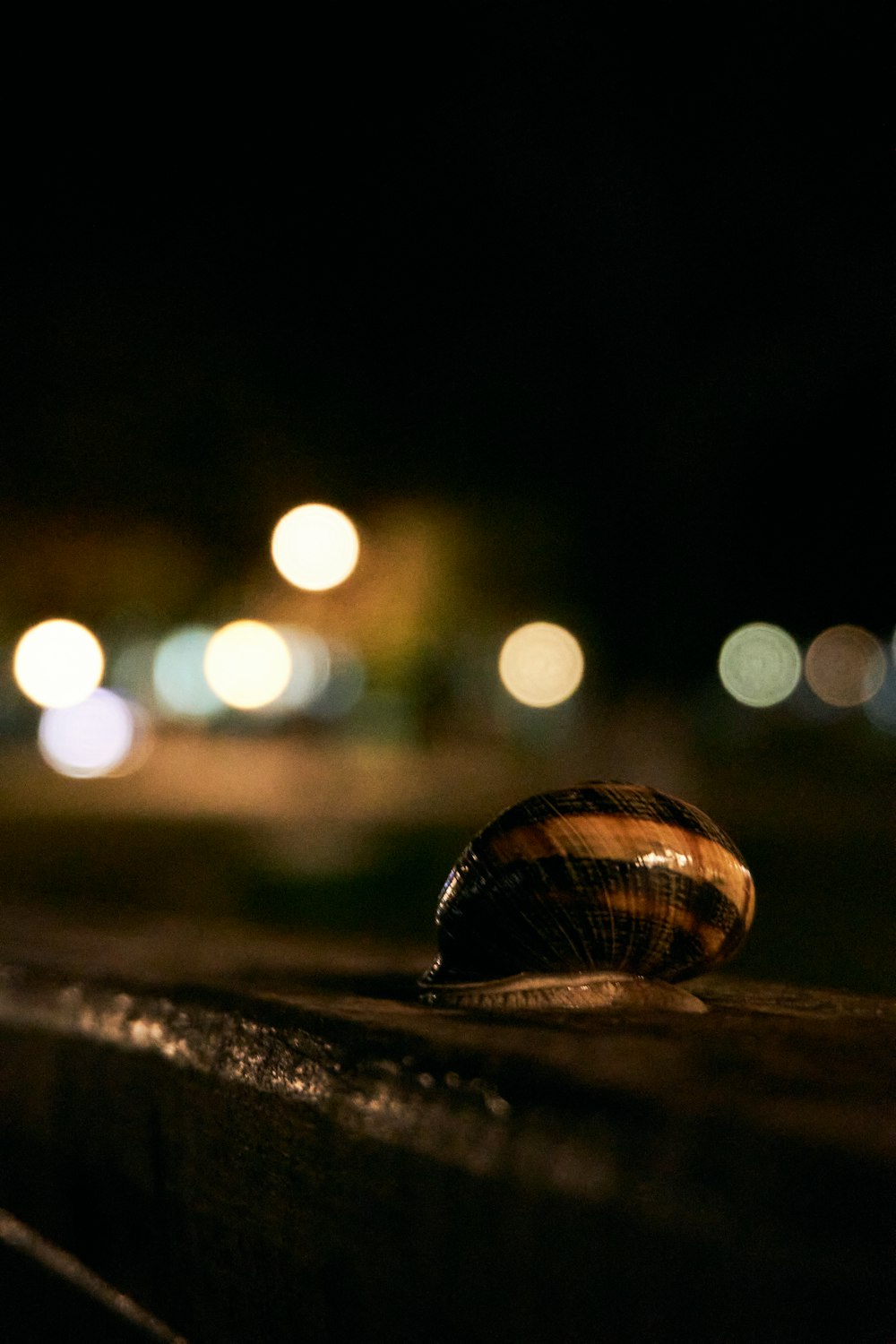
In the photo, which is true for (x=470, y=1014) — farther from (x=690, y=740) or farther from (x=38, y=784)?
(x=690, y=740)

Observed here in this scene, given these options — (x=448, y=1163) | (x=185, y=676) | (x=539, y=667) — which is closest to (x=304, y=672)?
(x=185, y=676)

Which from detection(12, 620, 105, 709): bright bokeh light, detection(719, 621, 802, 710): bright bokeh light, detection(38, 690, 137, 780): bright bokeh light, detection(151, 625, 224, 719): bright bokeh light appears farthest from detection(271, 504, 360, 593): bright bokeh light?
detection(719, 621, 802, 710): bright bokeh light

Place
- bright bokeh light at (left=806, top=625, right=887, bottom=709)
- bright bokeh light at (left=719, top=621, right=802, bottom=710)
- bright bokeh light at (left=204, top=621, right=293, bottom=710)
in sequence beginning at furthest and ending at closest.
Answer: bright bokeh light at (left=806, top=625, right=887, bottom=709) → bright bokeh light at (left=719, top=621, right=802, bottom=710) → bright bokeh light at (left=204, top=621, right=293, bottom=710)

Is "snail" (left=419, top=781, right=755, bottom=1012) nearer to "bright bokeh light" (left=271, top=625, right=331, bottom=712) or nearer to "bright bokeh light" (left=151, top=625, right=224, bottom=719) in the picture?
"bright bokeh light" (left=271, top=625, right=331, bottom=712)

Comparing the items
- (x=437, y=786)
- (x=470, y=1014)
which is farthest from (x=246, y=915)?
(x=437, y=786)

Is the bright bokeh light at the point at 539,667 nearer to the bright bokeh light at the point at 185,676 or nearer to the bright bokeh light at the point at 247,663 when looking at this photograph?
the bright bokeh light at the point at 185,676

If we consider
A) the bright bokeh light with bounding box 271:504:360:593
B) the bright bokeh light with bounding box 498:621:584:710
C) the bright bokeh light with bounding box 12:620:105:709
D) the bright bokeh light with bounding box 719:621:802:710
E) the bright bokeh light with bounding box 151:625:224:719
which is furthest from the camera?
the bright bokeh light with bounding box 719:621:802:710
